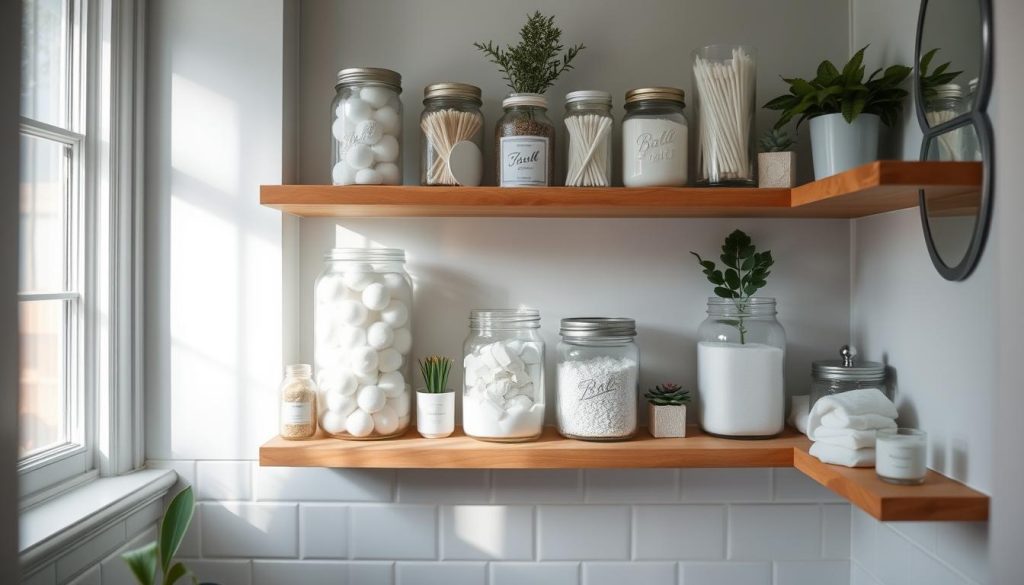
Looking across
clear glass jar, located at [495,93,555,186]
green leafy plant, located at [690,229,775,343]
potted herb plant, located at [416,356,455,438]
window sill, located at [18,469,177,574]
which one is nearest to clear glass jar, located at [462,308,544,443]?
potted herb plant, located at [416,356,455,438]

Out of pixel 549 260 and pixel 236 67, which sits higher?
pixel 236 67

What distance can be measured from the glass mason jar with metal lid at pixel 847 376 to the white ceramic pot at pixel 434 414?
26.2 inches

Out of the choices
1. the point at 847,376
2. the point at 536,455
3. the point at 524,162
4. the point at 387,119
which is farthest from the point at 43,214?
the point at 847,376

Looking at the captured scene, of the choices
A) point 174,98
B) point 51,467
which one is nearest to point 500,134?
point 174,98

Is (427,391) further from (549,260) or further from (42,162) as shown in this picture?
(42,162)

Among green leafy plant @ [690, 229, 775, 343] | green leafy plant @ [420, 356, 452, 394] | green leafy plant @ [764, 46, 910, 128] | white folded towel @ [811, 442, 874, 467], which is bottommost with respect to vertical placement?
white folded towel @ [811, 442, 874, 467]

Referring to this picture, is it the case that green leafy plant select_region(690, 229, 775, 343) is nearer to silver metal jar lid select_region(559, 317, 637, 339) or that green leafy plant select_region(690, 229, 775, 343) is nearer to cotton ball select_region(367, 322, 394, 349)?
silver metal jar lid select_region(559, 317, 637, 339)

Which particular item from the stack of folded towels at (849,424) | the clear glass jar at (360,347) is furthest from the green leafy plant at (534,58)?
the stack of folded towels at (849,424)

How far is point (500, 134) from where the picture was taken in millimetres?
1399

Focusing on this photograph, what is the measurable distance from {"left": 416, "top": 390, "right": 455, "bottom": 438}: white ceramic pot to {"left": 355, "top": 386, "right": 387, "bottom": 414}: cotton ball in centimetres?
8

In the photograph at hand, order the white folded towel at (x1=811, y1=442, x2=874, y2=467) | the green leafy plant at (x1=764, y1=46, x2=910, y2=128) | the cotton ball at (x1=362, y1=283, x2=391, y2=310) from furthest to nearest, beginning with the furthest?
the cotton ball at (x1=362, y1=283, x2=391, y2=310) < the green leafy plant at (x1=764, y1=46, x2=910, y2=128) < the white folded towel at (x1=811, y1=442, x2=874, y2=467)

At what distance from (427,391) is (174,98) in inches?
29.4

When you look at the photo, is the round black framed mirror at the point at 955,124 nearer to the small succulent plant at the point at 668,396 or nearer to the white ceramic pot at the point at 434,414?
the small succulent plant at the point at 668,396

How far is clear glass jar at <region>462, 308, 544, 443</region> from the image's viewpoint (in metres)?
1.37
